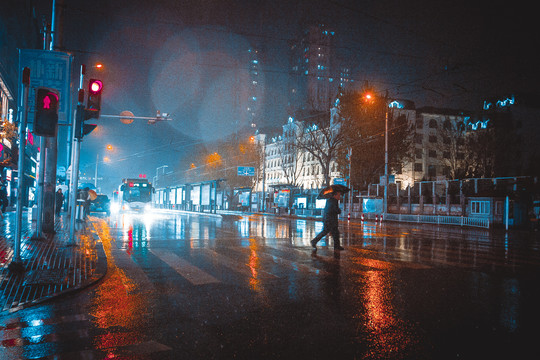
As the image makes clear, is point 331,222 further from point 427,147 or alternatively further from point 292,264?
point 427,147

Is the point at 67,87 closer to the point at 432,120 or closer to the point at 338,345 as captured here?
the point at 338,345

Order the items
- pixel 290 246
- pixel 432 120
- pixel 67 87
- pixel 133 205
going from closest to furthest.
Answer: pixel 67 87
pixel 290 246
pixel 133 205
pixel 432 120

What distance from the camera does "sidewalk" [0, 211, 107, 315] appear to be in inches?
229

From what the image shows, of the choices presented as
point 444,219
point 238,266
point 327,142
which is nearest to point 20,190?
point 238,266

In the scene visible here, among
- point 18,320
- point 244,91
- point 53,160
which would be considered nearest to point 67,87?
point 53,160

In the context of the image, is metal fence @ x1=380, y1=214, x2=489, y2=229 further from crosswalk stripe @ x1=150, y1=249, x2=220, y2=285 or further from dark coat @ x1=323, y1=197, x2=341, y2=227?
crosswalk stripe @ x1=150, y1=249, x2=220, y2=285

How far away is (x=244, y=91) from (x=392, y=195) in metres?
142

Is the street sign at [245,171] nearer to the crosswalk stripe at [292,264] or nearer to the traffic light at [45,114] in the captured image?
the crosswalk stripe at [292,264]

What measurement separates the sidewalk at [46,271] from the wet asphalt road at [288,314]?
28 centimetres

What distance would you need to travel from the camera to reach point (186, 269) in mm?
8344

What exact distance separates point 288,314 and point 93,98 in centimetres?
815

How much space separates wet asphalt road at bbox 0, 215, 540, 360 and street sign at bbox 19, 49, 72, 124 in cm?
459

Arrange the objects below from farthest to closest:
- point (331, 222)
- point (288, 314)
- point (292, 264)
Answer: point (331, 222) < point (292, 264) < point (288, 314)

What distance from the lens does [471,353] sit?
3.87 meters
